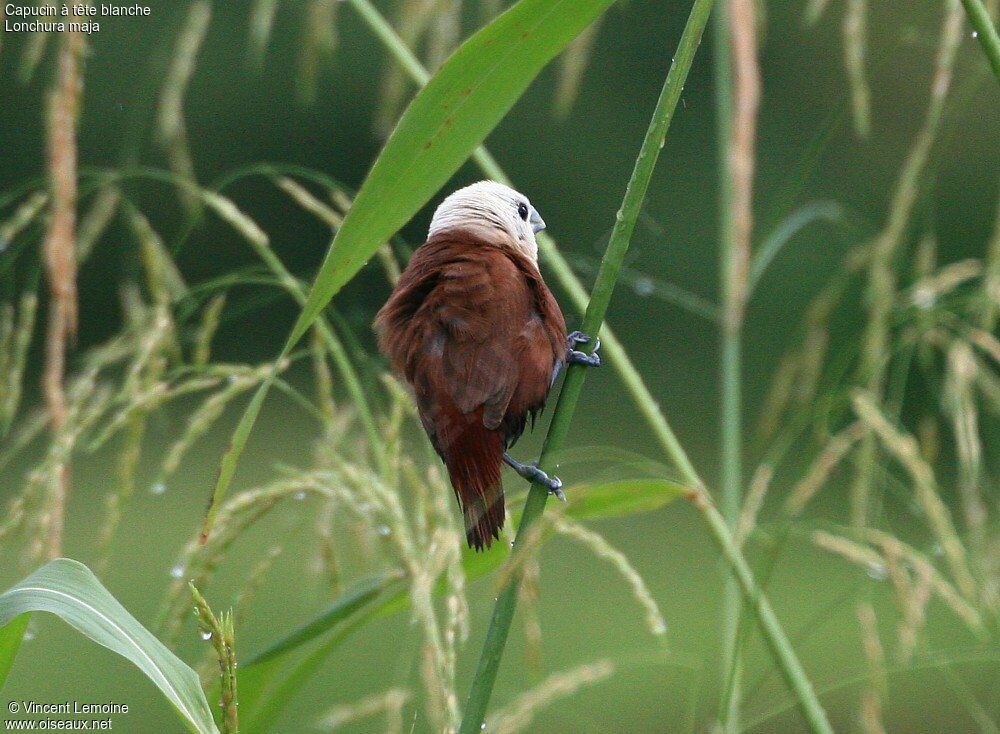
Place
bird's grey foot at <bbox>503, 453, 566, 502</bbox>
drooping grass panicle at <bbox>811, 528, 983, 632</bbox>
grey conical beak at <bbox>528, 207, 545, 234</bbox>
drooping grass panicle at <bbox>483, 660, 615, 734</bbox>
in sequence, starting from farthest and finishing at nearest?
grey conical beak at <bbox>528, 207, 545, 234</bbox> < drooping grass panicle at <bbox>811, 528, 983, 632</bbox> < drooping grass panicle at <bbox>483, 660, 615, 734</bbox> < bird's grey foot at <bbox>503, 453, 566, 502</bbox>

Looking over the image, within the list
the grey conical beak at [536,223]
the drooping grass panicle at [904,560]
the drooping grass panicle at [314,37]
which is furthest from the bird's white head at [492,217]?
the drooping grass panicle at [904,560]

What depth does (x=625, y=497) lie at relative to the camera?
1.37 m

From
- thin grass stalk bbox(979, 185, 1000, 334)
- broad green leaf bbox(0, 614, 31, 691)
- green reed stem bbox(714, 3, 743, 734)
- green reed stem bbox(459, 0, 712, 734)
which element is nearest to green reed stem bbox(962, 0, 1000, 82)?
green reed stem bbox(459, 0, 712, 734)

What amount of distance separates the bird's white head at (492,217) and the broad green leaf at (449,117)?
1.98ft

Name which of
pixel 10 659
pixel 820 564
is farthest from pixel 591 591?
pixel 10 659

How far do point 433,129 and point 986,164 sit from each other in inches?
395

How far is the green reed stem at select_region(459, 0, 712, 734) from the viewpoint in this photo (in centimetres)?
94

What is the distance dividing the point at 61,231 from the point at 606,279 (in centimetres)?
79

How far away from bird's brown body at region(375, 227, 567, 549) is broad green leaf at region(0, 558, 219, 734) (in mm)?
423

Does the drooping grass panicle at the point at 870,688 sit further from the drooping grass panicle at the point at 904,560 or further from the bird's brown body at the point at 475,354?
the bird's brown body at the point at 475,354

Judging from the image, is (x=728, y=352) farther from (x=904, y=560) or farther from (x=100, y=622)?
(x=100, y=622)

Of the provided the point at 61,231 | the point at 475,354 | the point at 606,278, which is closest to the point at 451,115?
the point at 606,278

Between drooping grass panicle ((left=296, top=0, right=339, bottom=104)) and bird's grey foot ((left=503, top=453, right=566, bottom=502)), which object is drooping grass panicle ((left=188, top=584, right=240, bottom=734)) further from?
drooping grass panicle ((left=296, top=0, right=339, bottom=104))

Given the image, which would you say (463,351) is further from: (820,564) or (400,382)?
(820,564)
